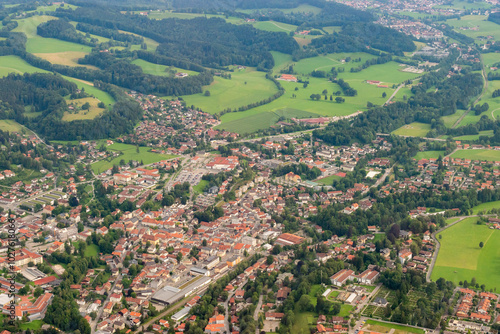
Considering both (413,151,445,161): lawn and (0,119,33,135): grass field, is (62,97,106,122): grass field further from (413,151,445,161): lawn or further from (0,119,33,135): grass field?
(413,151,445,161): lawn

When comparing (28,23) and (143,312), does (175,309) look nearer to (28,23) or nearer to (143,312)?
(143,312)

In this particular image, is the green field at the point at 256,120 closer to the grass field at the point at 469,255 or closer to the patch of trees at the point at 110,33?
the grass field at the point at 469,255

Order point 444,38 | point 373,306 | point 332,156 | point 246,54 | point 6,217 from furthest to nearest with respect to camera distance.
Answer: point 444,38 → point 246,54 → point 332,156 → point 6,217 → point 373,306

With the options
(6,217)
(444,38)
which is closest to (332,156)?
(6,217)

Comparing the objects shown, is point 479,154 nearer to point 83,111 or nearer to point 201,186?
point 201,186

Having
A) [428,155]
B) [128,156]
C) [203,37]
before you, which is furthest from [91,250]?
[203,37]

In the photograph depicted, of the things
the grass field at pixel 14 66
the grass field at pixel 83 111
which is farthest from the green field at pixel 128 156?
the grass field at pixel 14 66

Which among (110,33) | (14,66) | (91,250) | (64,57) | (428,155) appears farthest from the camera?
(110,33)
